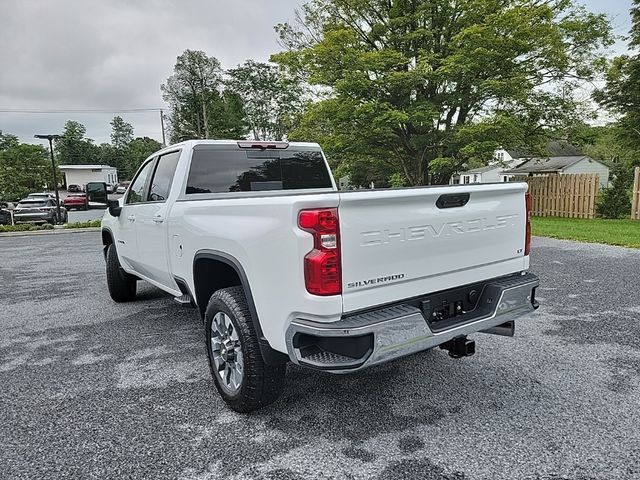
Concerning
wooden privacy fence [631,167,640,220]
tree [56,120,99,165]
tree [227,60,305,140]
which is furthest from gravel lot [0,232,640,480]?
tree [56,120,99,165]

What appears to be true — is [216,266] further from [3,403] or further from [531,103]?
[531,103]

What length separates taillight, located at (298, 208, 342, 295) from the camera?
7.01 ft

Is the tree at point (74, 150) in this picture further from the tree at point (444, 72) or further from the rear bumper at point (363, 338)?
the rear bumper at point (363, 338)

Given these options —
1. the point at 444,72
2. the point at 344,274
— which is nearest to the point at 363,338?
the point at 344,274

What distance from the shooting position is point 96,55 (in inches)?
758

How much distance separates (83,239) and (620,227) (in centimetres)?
1605

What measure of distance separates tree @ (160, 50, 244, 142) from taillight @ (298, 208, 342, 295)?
4488 cm

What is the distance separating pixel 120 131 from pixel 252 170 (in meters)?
102

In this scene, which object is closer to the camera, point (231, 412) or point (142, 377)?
point (231, 412)

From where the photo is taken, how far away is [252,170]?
4152 millimetres

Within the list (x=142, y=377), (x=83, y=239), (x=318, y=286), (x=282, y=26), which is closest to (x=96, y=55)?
(x=282, y=26)

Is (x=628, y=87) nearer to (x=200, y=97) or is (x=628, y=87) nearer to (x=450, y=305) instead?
(x=450, y=305)

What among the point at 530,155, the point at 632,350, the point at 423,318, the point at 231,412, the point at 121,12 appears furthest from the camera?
the point at 530,155

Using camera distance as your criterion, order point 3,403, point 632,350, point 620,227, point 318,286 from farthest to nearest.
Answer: point 620,227
point 632,350
point 3,403
point 318,286
